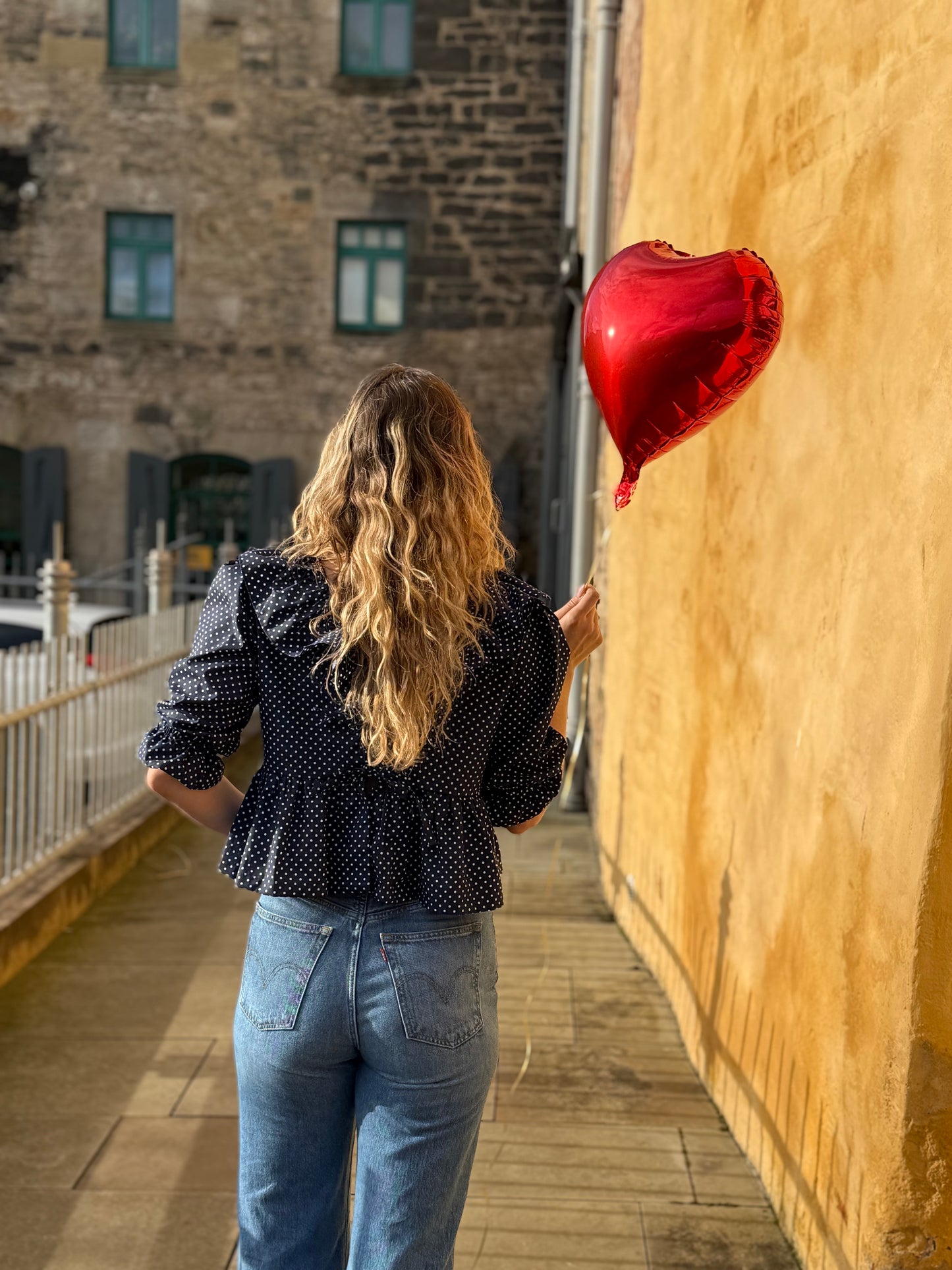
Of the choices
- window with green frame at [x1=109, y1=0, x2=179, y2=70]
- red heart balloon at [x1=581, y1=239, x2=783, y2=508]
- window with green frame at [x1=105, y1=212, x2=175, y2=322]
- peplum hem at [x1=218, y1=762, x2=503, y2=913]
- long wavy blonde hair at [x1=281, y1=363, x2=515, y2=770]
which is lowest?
peplum hem at [x1=218, y1=762, x2=503, y2=913]

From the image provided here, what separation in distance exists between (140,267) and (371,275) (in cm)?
285

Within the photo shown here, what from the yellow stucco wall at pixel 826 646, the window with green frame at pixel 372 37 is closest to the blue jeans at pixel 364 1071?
the yellow stucco wall at pixel 826 646

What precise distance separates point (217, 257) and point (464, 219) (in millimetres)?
3042

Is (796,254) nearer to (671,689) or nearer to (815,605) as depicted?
(815,605)

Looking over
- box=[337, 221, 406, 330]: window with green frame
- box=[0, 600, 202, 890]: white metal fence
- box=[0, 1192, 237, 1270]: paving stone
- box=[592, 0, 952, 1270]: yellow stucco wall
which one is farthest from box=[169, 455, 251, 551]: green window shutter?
box=[0, 1192, 237, 1270]: paving stone

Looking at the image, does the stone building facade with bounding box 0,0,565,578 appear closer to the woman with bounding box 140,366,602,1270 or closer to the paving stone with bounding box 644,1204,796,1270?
the paving stone with bounding box 644,1204,796,1270

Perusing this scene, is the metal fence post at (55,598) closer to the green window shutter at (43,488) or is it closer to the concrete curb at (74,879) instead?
the concrete curb at (74,879)

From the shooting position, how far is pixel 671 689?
476 cm

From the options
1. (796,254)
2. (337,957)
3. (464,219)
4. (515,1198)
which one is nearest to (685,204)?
(796,254)

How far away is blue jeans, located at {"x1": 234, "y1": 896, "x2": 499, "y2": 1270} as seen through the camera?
1755 mm

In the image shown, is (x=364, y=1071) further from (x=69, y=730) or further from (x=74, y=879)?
(x=69, y=730)

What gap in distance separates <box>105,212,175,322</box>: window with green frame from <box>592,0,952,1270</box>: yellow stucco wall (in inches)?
483

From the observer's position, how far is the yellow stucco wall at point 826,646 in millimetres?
2297

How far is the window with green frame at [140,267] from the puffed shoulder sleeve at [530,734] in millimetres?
14911
